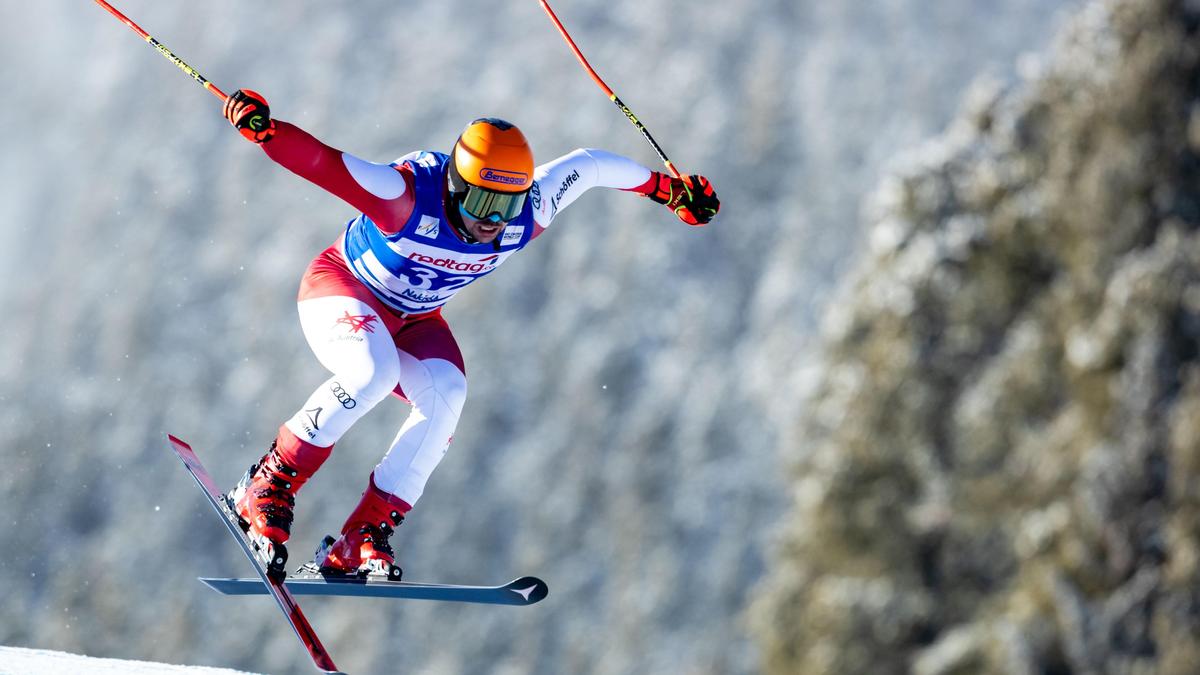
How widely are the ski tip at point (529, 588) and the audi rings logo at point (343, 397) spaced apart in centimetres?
120

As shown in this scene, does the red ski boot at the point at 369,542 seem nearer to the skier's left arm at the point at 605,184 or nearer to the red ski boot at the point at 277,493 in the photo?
the red ski boot at the point at 277,493

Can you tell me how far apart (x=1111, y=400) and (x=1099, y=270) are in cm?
336

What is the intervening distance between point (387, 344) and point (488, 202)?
0.79 m

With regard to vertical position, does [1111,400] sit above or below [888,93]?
below

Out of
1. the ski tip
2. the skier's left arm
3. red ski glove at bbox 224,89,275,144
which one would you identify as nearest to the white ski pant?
the ski tip

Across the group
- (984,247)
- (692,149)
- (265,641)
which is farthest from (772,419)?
(265,641)

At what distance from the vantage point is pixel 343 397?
6195 millimetres

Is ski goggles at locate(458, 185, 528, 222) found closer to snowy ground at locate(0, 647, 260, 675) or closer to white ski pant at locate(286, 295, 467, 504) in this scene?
white ski pant at locate(286, 295, 467, 504)

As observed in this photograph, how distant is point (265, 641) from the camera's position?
44562mm

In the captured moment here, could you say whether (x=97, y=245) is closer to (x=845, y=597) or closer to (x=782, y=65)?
(x=782, y=65)

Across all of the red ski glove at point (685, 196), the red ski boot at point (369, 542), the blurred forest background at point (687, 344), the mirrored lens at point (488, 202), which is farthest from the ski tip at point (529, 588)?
the blurred forest background at point (687, 344)

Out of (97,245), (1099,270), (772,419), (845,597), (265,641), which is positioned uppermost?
(97,245)

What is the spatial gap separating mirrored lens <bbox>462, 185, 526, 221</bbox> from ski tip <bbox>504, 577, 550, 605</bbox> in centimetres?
181

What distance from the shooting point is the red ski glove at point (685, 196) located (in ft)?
23.7
